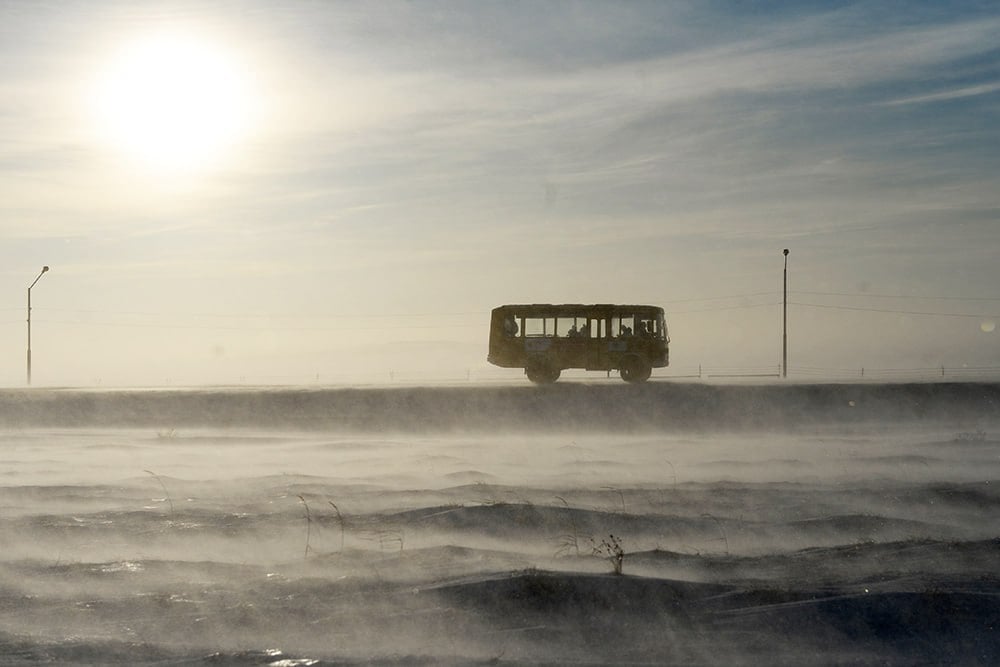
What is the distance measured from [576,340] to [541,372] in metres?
Answer: 1.55

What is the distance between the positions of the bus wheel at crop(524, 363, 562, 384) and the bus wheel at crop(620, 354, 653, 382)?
2264mm

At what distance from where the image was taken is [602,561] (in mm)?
9727

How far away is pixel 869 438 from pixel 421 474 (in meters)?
10.7

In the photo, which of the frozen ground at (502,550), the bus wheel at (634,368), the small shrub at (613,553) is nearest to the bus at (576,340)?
the bus wheel at (634,368)

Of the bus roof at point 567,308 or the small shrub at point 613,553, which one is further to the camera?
the bus roof at point 567,308

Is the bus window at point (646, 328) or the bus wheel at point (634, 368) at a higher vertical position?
the bus window at point (646, 328)

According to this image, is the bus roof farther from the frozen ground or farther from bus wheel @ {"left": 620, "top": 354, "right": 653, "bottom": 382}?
the frozen ground

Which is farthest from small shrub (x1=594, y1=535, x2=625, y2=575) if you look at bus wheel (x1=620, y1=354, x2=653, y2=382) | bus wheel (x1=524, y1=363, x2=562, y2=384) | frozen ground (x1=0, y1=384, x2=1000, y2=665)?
bus wheel (x1=620, y1=354, x2=653, y2=382)

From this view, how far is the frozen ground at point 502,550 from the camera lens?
7418mm

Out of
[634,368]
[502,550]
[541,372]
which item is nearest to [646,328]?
[634,368]

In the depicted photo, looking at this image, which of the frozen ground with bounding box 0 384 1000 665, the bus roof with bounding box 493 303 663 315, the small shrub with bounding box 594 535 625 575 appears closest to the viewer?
the frozen ground with bounding box 0 384 1000 665

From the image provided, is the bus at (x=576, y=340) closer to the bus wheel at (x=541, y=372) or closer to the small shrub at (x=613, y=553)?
the bus wheel at (x=541, y=372)

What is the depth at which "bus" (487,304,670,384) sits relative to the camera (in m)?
35.1

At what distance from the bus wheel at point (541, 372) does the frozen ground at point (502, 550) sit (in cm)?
1247
